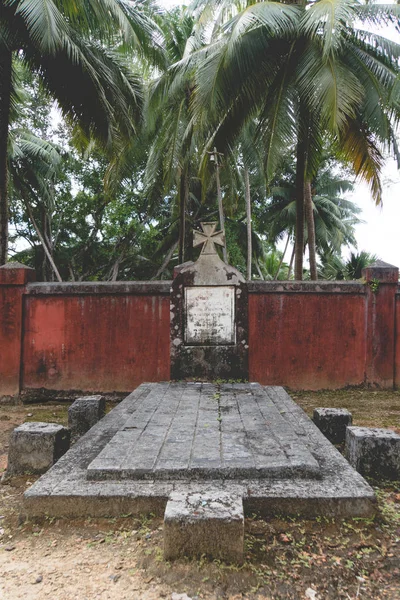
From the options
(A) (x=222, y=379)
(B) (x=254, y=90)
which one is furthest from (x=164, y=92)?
(A) (x=222, y=379)

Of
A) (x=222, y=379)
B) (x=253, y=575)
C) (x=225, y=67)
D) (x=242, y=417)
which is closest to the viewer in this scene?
(x=253, y=575)

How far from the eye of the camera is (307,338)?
7512mm

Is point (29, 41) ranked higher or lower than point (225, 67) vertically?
higher

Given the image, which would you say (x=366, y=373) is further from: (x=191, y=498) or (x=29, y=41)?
(x=29, y=41)

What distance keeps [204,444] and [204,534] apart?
1.04m

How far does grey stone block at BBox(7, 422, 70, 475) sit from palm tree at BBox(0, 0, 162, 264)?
19.0 ft

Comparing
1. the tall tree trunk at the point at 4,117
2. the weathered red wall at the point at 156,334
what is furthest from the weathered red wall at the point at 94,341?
the tall tree trunk at the point at 4,117

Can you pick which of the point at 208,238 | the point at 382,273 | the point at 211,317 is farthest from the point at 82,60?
the point at 382,273

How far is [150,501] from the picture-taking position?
266cm

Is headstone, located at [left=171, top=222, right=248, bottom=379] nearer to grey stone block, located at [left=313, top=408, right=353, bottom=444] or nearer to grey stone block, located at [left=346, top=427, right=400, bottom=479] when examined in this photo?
grey stone block, located at [left=313, top=408, right=353, bottom=444]

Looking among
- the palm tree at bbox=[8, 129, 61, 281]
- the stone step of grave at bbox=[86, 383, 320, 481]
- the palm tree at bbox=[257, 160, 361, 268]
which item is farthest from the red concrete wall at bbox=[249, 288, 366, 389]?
the palm tree at bbox=[257, 160, 361, 268]

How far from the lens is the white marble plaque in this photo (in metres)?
5.93

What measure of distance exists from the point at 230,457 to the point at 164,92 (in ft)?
35.8

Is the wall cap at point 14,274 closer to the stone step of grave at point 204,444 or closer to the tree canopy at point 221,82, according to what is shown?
the tree canopy at point 221,82
